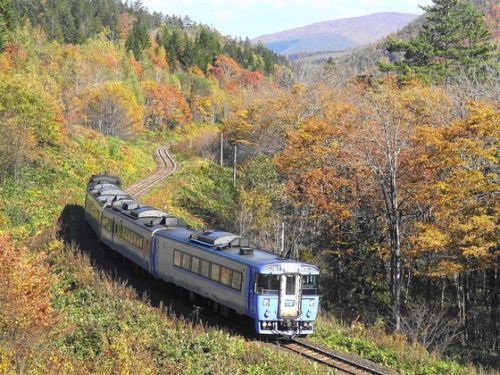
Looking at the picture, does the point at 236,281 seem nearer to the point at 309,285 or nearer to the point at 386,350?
the point at 309,285

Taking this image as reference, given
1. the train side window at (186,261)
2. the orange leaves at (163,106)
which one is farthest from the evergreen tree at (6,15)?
the train side window at (186,261)

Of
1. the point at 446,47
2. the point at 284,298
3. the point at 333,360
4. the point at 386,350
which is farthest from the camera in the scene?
the point at 446,47

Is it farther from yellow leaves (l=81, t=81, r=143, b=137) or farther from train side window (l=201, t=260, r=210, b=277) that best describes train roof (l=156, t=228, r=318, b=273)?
yellow leaves (l=81, t=81, r=143, b=137)

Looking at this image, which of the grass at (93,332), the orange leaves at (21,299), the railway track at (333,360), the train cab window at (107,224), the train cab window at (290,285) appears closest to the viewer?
the grass at (93,332)

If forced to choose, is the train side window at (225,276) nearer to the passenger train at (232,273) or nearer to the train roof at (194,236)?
the passenger train at (232,273)

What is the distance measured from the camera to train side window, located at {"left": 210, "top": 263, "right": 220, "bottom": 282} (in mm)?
20750

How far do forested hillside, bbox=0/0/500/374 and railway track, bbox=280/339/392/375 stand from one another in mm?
904

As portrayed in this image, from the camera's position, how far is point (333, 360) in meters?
17.8

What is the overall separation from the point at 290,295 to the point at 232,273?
6.90ft

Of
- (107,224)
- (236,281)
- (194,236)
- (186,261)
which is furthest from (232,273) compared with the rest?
(107,224)

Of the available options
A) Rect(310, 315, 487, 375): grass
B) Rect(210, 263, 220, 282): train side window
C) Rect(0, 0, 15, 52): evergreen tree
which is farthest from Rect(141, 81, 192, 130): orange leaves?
Rect(310, 315, 487, 375): grass

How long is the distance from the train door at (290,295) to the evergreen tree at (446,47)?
1644 inches

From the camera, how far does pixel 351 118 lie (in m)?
42.8

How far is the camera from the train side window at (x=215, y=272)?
817 inches
